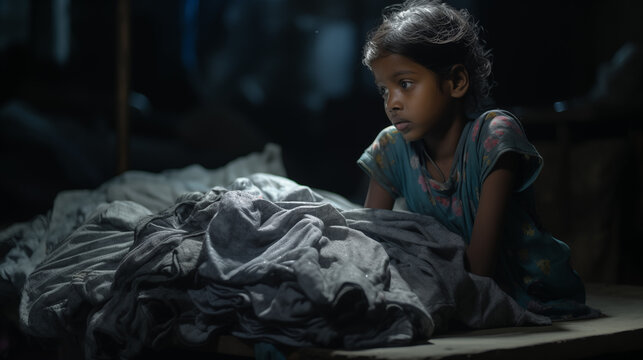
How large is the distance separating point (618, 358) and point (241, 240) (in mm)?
732

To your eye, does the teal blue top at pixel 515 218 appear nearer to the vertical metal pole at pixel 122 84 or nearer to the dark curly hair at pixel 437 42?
the dark curly hair at pixel 437 42

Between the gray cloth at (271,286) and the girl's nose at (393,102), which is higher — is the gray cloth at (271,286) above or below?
below

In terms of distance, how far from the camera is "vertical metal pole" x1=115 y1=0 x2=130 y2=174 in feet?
9.68

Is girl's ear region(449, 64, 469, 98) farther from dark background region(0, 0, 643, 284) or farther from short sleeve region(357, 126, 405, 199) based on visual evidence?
dark background region(0, 0, 643, 284)

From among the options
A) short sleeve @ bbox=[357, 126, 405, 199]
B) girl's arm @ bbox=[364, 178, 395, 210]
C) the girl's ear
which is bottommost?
girl's arm @ bbox=[364, 178, 395, 210]

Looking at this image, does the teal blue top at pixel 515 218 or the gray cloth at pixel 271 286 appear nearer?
the gray cloth at pixel 271 286

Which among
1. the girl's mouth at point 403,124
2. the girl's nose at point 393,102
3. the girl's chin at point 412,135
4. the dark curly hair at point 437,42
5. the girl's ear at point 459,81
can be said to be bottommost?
the girl's chin at point 412,135

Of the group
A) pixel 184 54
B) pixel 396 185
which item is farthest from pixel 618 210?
pixel 184 54

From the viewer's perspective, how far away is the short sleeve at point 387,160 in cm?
155

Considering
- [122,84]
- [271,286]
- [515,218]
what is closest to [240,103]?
[122,84]

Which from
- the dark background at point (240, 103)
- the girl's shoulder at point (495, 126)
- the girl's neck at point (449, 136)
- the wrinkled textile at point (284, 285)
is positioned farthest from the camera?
the dark background at point (240, 103)

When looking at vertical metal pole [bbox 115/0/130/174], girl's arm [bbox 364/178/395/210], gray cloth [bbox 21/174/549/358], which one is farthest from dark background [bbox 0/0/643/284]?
gray cloth [bbox 21/174/549/358]

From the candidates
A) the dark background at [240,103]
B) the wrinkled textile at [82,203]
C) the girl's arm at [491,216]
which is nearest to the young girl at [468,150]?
the girl's arm at [491,216]

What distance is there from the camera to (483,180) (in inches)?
50.1
